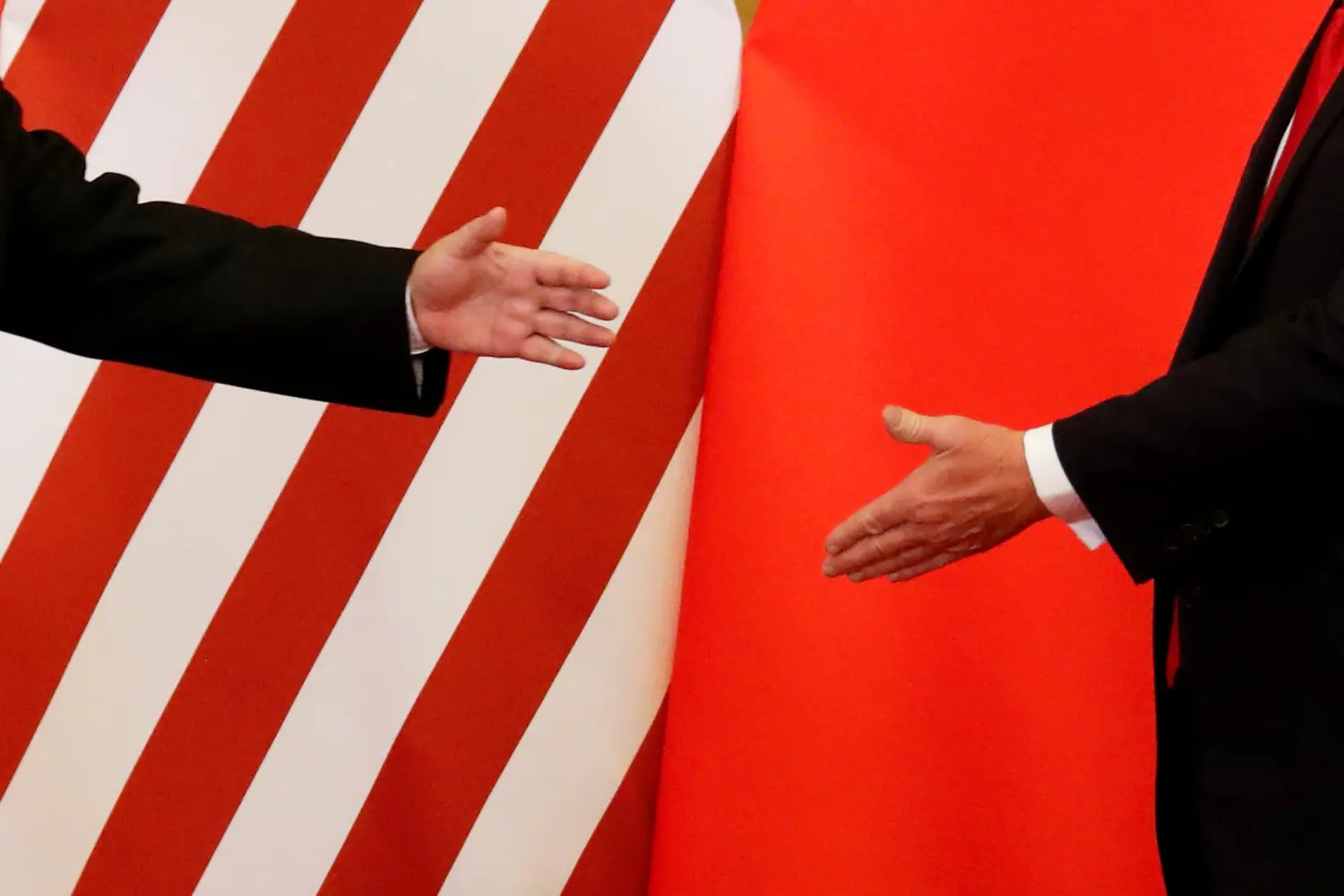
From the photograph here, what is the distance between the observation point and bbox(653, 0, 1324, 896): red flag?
1.20 m

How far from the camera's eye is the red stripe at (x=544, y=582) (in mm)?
1325

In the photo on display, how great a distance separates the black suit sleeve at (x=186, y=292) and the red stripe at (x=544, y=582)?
1.32ft

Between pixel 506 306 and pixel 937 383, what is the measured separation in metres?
0.53

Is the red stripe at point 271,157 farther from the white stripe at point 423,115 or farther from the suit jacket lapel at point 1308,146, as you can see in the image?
the suit jacket lapel at point 1308,146

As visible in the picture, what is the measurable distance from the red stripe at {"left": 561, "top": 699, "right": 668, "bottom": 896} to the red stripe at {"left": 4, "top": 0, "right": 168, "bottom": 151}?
3.26ft

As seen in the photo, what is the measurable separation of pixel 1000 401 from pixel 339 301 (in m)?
0.72

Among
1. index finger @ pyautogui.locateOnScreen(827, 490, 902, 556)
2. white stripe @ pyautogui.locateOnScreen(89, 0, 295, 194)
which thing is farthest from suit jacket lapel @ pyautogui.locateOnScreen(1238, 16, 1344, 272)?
white stripe @ pyautogui.locateOnScreen(89, 0, 295, 194)

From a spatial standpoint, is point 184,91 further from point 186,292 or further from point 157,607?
point 157,607

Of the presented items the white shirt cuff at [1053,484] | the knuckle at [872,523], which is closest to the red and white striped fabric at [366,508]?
the knuckle at [872,523]

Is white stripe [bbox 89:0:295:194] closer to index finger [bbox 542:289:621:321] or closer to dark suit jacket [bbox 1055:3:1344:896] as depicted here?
index finger [bbox 542:289:621:321]

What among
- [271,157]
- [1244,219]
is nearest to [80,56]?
[271,157]

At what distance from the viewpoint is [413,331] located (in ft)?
3.21

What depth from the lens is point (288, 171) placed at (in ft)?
4.28

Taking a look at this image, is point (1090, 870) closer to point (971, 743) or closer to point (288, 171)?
point (971, 743)
